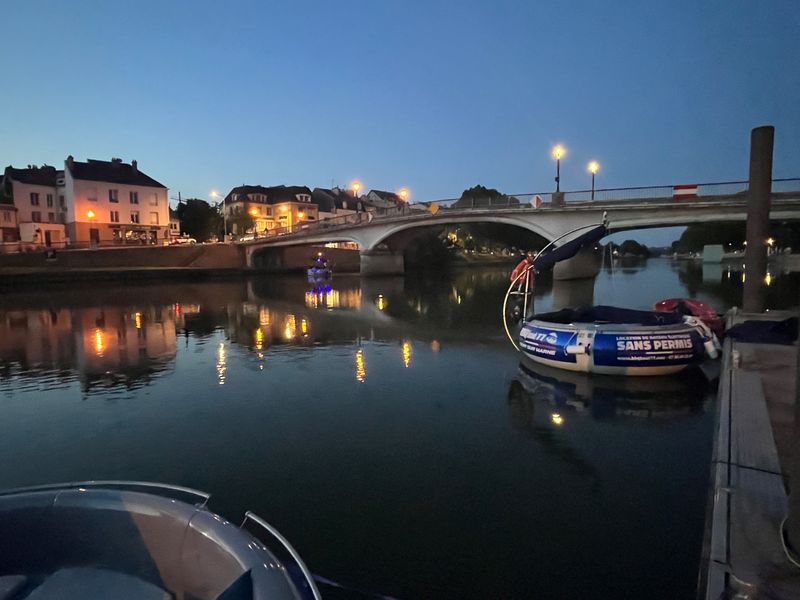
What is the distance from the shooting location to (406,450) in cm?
873

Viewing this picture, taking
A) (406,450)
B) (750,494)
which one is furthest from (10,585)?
(750,494)

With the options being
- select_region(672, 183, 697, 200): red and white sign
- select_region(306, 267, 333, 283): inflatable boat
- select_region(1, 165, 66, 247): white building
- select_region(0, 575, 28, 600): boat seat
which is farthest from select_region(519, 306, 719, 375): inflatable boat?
select_region(1, 165, 66, 247): white building

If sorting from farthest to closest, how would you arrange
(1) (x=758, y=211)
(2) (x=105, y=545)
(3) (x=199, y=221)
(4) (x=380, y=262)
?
(3) (x=199, y=221), (4) (x=380, y=262), (1) (x=758, y=211), (2) (x=105, y=545)

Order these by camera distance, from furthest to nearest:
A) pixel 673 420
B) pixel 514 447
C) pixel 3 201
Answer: pixel 3 201 < pixel 673 420 < pixel 514 447

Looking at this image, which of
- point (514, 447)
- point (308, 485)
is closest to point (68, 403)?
point (308, 485)

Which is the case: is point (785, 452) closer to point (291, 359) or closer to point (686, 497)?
point (686, 497)

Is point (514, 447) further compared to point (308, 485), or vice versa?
point (514, 447)

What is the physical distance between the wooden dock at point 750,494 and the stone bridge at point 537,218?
24.3 metres

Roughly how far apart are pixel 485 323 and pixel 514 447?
52.1 ft

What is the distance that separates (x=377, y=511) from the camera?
6.71m

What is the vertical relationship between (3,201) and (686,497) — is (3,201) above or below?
above

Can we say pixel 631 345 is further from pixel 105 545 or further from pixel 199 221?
pixel 199 221

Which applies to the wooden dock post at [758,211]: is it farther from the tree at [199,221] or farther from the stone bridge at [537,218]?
the tree at [199,221]

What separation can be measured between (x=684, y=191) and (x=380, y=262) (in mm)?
→ 33409
